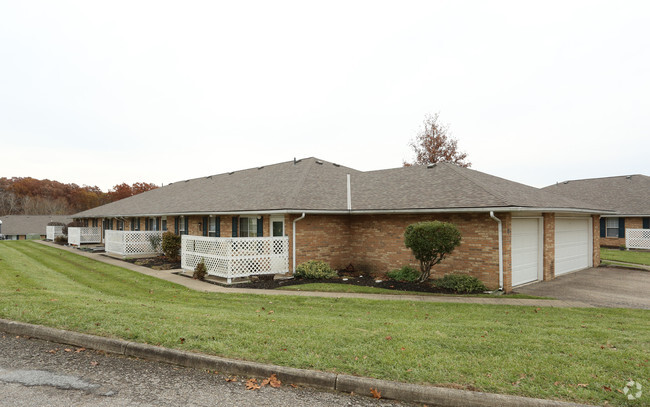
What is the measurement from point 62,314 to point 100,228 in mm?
28595

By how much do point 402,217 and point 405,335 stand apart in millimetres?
7985

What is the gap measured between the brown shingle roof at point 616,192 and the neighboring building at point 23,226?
7492 centimetres

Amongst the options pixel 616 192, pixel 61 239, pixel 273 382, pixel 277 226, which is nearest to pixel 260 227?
pixel 277 226

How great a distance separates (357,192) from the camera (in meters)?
16.7

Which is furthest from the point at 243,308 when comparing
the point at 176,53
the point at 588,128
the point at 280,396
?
the point at 588,128

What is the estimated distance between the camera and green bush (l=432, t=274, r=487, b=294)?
10.8 metres

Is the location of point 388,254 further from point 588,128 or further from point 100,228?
point 100,228

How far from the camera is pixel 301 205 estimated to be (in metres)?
13.6

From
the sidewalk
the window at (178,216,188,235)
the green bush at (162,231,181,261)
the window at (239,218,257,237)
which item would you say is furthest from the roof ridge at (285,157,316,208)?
the green bush at (162,231,181,261)

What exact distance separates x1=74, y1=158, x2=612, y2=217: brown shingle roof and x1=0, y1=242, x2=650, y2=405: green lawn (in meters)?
4.31

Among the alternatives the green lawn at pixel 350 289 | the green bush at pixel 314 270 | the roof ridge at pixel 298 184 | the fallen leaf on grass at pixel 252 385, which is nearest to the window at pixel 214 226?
the roof ridge at pixel 298 184

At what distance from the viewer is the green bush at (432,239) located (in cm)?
1071

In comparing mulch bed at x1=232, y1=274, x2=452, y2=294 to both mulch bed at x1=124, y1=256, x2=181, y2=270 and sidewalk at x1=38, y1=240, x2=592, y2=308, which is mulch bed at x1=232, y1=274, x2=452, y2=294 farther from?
mulch bed at x1=124, y1=256, x2=181, y2=270

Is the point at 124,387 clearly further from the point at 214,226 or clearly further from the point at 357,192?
the point at 214,226
